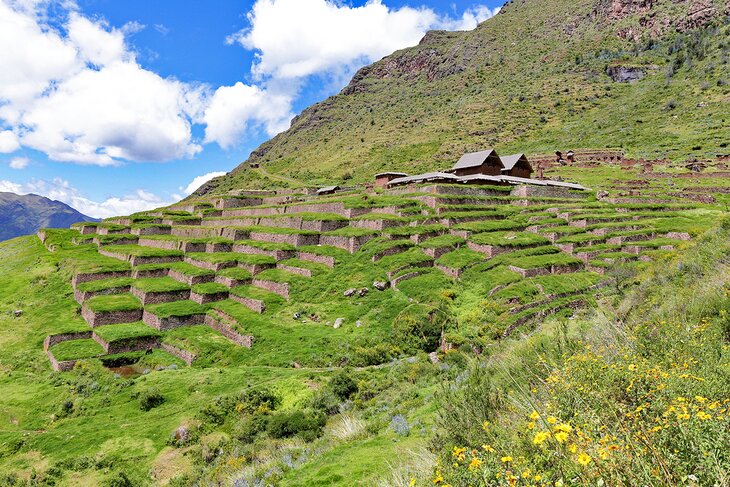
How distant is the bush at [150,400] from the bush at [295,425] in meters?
6.20

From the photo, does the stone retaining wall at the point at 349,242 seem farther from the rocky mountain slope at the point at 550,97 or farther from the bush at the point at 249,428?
the rocky mountain slope at the point at 550,97

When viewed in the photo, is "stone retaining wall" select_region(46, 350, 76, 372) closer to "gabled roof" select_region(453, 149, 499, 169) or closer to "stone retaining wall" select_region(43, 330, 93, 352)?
"stone retaining wall" select_region(43, 330, 93, 352)

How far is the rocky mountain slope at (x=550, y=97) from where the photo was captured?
240 feet

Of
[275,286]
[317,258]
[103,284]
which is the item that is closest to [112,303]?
[103,284]

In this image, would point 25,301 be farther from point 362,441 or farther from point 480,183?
point 480,183

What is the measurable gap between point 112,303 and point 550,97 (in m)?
101

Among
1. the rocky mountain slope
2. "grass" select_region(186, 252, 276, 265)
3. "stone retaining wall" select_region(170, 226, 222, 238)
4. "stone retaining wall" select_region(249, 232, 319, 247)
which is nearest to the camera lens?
"grass" select_region(186, 252, 276, 265)

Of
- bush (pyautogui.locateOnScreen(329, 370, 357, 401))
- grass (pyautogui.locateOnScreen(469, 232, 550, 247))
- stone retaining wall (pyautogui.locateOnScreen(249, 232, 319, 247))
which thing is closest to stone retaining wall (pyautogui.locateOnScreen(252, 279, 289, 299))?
stone retaining wall (pyautogui.locateOnScreen(249, 232, 319, 247))

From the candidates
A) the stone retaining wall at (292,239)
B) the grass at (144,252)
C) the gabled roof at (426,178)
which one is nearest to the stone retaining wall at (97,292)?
the grass at (144,252)

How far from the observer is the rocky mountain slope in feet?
240

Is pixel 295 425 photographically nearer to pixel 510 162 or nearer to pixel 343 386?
pixel 343 386

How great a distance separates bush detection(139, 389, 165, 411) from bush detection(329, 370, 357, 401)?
739 cm

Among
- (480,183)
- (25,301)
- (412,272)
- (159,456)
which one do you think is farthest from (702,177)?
(25,301)

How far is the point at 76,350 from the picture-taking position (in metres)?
21.2
